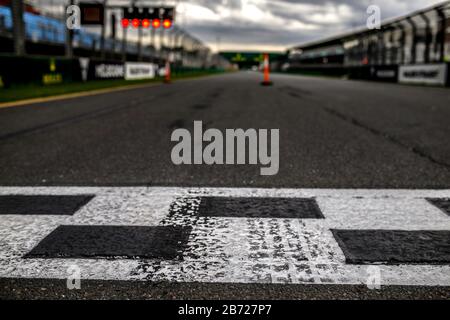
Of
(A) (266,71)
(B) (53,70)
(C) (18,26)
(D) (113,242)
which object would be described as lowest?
(D) (113,242)

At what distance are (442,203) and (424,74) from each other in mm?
25232

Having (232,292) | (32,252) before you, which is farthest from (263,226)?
(32,252)

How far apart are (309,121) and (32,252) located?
684 cm

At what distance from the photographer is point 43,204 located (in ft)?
10.6

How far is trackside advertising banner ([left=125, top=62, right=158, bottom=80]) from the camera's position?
32.4 m

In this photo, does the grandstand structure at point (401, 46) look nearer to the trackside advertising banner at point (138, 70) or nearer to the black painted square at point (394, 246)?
the trackside advertising banner at point (138, 70)

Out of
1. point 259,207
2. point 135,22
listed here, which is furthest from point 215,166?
point 135,22

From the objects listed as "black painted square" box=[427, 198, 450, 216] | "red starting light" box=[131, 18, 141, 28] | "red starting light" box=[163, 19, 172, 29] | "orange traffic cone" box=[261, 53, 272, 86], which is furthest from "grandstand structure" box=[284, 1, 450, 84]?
"black painted square" box=[427, 198, 450, 216]

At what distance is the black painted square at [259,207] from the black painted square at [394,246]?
406 millimetres

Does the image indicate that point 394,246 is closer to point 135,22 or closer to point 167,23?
point 167,23

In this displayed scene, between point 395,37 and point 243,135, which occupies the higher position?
point 395,37

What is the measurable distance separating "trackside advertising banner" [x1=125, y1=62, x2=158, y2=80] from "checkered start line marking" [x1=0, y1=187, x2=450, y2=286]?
97.1 ft

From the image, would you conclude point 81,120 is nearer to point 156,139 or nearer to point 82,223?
point 156,139

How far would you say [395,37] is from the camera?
30.6m
